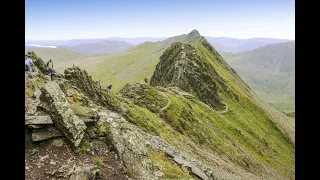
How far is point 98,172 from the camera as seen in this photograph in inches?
858

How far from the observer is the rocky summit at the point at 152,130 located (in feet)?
74.2

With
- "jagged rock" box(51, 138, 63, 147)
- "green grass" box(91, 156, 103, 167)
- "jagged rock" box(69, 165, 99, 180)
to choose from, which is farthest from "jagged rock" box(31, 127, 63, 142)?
"jagged rock" box(69, 165, 99, 180)

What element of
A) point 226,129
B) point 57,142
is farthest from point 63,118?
point 226,129

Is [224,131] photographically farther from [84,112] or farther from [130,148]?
[84,112]

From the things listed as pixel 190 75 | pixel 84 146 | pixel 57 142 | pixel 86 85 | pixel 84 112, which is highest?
pixel 190 75

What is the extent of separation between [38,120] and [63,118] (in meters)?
1.91

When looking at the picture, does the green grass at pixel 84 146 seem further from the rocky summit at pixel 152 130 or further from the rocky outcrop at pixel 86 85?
the rocky outcrop at pixel 86 85

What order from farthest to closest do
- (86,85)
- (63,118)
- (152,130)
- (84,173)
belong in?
(152,130) < (86,85) < (63,118) < (84,173)

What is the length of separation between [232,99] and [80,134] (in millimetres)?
91067

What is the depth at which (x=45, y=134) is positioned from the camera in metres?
22.2

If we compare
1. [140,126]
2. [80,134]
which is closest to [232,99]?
[140,126]

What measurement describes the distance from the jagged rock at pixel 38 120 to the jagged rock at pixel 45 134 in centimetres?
57
